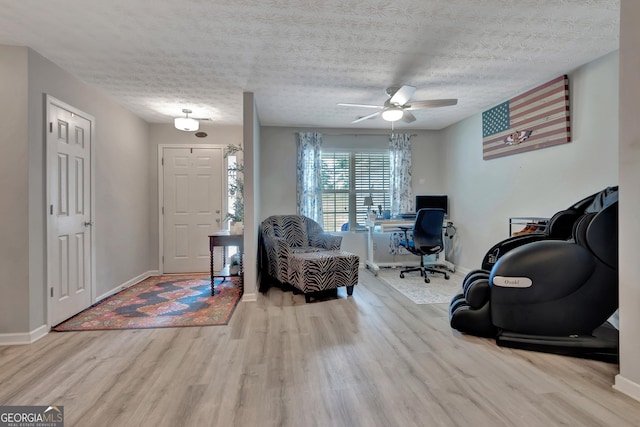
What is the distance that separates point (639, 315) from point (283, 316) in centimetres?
257

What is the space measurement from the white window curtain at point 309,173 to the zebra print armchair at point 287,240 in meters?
0.43

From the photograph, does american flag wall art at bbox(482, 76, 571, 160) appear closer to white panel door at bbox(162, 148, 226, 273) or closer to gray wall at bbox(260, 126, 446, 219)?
gray wall at bbox(260, 126, 446, 219)

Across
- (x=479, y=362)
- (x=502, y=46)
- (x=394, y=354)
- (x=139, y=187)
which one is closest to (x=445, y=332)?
(x=479, y=362)

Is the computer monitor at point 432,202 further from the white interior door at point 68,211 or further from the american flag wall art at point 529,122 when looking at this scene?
the white interior door at point 68,211

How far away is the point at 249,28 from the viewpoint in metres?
2.23

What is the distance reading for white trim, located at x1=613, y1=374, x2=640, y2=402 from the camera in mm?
1637

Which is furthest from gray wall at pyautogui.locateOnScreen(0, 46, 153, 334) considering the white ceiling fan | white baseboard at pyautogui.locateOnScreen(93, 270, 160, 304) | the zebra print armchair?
the white ceiling fan

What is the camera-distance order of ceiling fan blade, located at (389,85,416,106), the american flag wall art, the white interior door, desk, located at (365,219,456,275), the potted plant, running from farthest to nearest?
desk, located at (365,219,456,275), the potted plant, the american flag wall art, ceiling fan blade, located at (389,85,416,106), the white interior door

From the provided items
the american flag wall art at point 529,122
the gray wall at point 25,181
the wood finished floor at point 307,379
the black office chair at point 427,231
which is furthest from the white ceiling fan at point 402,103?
the gray wall at point 25,181

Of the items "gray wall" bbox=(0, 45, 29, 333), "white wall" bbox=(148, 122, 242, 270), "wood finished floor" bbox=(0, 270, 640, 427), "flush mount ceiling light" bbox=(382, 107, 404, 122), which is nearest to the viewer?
"wood finished floor" bbox=(0, 270, 640, 427)

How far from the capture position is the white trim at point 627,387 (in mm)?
1637

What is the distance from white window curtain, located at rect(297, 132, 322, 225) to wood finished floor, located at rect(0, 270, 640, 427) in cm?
257

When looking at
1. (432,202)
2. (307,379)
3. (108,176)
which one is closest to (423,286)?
(432,202)

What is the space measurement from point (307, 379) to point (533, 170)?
11.3 feet
